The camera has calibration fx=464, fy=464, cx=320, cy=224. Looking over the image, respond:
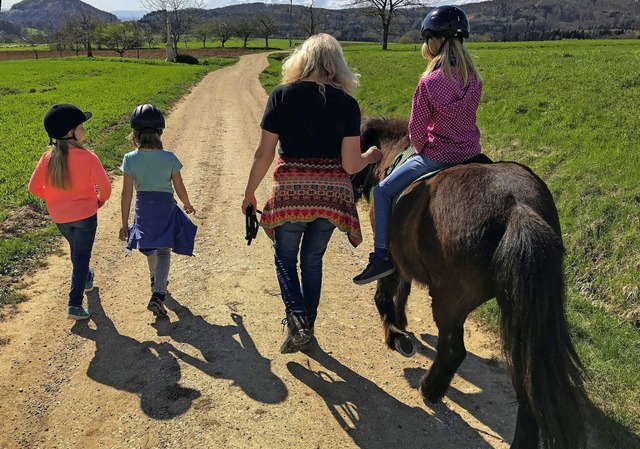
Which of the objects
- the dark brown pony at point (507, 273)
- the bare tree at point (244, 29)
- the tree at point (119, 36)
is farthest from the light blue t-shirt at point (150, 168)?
the bare tree at point (244, 29)

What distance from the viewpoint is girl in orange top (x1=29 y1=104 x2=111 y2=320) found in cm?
430

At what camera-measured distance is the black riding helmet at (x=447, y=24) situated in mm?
3359

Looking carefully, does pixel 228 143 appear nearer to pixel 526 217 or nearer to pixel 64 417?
pixel 64 417

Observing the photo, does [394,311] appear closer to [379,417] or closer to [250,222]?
[379,417]

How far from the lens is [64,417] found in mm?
3377

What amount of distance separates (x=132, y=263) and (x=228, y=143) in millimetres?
7672

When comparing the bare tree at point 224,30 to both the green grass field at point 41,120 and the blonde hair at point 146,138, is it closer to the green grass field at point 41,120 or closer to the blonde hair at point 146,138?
the green grass field at point 41,120

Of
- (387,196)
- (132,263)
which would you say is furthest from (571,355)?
(132,263)

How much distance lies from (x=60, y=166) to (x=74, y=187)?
0.79 feet

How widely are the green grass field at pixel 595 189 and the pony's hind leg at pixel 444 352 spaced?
0.89 metres

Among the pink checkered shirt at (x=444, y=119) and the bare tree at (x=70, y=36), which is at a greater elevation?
the bare tree at (x=70, y=36)

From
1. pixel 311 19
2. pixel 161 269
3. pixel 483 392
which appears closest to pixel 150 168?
pixel 161 269

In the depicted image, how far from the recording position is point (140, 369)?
393 cm

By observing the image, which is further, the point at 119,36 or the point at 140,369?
the point at 119,36
